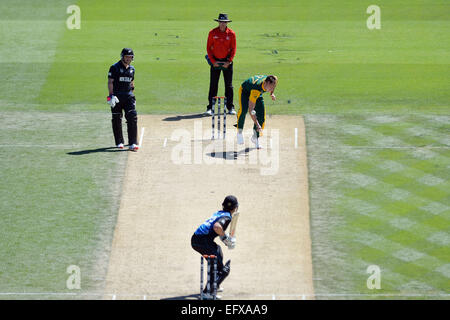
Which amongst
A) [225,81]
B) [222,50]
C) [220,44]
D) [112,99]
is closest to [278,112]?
[225,81]

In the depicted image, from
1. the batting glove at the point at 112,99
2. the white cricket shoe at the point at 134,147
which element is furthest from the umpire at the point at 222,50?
the batting glove at the point at 112,99

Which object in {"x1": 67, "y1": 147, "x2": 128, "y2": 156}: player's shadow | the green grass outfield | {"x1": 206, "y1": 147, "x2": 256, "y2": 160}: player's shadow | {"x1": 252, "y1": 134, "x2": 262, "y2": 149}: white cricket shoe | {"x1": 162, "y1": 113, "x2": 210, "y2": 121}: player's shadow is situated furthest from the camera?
{"x1": 162, "y1": 113, "x2": 210, "y2": 121}: player's shadow

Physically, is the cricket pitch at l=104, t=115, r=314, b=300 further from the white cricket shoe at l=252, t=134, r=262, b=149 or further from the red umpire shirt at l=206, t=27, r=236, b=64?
the red umpire shirt at l=206, t=27, r=236, b=64

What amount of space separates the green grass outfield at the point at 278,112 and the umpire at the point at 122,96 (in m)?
0.63

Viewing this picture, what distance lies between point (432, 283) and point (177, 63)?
1819cm

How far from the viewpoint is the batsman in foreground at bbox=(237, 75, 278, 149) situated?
80.3 feet

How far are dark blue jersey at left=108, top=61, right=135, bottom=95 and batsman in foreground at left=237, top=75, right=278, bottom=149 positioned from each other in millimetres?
3114

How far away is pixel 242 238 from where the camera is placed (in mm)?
20328

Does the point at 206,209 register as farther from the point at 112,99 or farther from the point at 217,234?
the point at 112,99

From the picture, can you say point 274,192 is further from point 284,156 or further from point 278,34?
point 278,34

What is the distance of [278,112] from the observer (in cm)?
2845

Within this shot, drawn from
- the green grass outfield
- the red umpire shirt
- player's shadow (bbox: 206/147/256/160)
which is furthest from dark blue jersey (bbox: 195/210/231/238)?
the red umpire shirt

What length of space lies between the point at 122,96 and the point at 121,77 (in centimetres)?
54

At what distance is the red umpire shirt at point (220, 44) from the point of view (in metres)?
27.4
